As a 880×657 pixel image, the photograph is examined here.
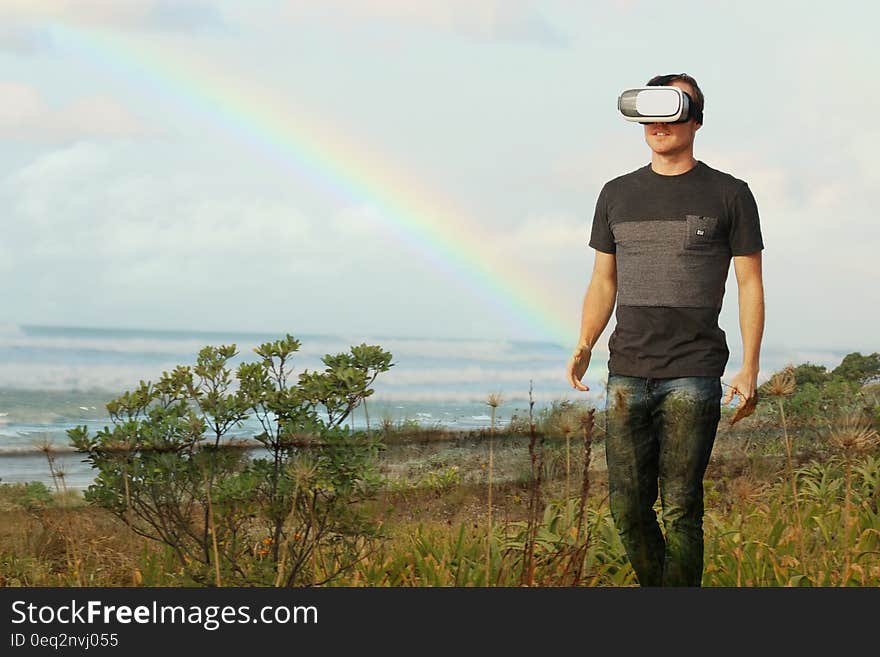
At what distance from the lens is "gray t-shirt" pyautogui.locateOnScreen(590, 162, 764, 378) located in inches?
166

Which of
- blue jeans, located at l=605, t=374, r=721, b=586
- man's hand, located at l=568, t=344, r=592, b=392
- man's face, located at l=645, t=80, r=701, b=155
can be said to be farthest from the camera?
man's hand, located at l=568, t=344, r=592, b=392

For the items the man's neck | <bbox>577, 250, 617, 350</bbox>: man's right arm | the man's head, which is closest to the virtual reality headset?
the man's head

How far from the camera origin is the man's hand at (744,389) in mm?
4223

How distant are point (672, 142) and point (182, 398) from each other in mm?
2625

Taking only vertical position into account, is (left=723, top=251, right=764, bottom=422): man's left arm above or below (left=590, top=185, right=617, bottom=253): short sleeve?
below

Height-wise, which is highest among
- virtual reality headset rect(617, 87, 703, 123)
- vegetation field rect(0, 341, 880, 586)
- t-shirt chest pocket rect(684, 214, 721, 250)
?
virtual reality headset rect(617, 87, 703, 123)

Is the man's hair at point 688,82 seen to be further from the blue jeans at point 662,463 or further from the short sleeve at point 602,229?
the blue jeans at point 662,463

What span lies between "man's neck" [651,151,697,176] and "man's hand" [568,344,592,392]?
0.90 meters

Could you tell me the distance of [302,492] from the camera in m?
4.68

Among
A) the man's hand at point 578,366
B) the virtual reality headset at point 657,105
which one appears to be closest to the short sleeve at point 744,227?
the virtual reality headset at point 657,105

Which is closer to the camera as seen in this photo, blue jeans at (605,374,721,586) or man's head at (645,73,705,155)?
blue jeans at (605,374,721,586)

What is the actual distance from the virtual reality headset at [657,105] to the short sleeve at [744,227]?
44 centimetres

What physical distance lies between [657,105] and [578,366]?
4.08 feet

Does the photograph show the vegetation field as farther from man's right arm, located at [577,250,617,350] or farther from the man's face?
the man's face
